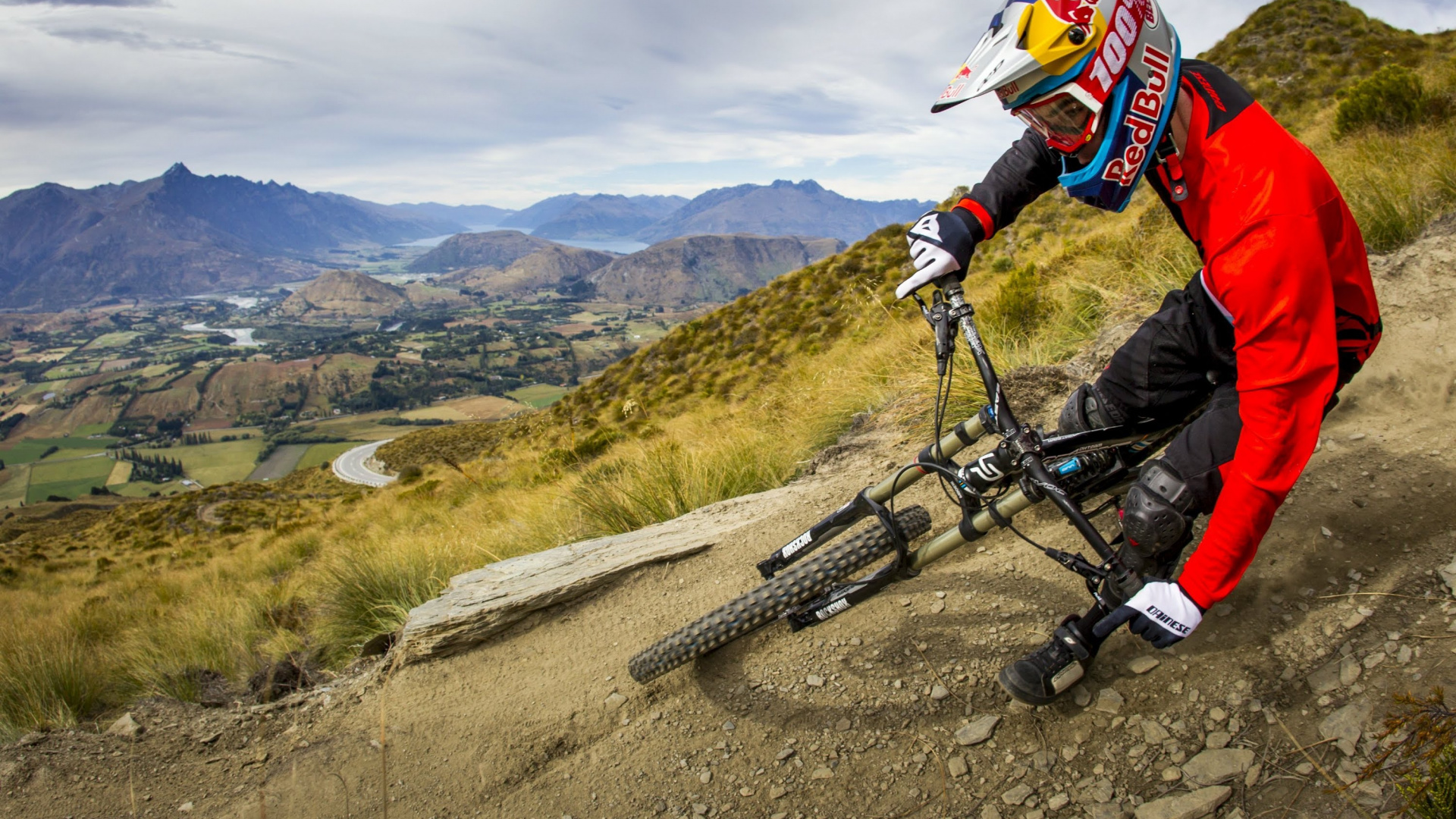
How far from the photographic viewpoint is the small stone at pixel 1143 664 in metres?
2.69

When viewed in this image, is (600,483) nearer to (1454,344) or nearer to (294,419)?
(1454,344)

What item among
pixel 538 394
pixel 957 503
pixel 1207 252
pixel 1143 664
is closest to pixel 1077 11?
pixel 1207 252

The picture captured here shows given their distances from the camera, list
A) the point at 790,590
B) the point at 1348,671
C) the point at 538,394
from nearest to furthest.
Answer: the point at 1348,671 < the point at 790,590 < the point at 538,394

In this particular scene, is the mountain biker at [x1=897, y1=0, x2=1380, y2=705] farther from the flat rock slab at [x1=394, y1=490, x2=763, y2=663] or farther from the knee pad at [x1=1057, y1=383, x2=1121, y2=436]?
the flat rock slab at [x1=394, y1=490, x2=763, y2=663]

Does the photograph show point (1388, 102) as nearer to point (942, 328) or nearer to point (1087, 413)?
point (1087, 413)

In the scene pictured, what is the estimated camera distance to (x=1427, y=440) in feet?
11.0

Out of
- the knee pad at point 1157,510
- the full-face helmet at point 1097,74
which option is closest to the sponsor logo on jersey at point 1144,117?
the full-face helmet at point 1097,74

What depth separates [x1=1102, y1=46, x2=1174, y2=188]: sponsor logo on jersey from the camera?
2.01m

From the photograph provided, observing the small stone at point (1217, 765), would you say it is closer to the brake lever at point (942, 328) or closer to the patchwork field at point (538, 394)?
the brake lever at point (942, 328)

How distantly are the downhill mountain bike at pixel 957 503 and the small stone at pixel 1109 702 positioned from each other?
0.52 meters

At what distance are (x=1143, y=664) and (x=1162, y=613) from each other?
86 cm

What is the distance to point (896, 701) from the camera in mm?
2936

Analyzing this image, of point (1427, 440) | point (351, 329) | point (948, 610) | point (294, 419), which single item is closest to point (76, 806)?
point (948, 610)

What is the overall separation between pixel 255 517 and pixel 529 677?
71.9 ft
